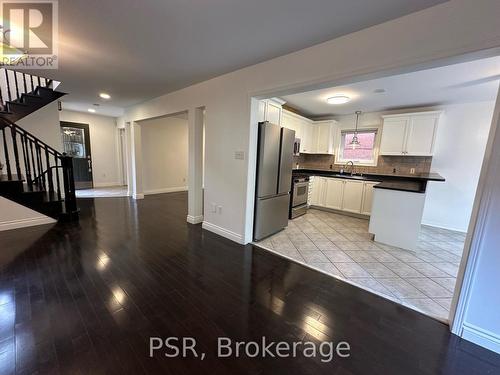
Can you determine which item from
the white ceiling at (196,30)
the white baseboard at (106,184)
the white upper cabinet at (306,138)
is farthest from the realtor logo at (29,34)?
the white baseboard at (106,184)

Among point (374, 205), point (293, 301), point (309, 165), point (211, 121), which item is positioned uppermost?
point (211, 121)

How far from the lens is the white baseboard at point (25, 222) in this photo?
11.1 feet

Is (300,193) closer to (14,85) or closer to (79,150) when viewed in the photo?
(14,85)

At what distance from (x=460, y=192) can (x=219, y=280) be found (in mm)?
5205

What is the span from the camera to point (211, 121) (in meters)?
3.48

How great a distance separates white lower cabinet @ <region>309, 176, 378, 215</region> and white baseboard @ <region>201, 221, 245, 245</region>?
304cm

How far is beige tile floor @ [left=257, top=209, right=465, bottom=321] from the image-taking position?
7.05 feet

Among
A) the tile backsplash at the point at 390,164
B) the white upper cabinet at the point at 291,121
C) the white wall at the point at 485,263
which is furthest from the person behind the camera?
the tile backsplash at the point at 390,164

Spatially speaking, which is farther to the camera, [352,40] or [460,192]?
[460,192]

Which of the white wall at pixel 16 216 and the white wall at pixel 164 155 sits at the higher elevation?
the white wall at pixel 164 155

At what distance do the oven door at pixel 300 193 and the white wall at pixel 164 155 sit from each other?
4566mm

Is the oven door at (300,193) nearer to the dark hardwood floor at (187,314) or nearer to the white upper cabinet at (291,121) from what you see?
the white upper cabinet at (291,121)

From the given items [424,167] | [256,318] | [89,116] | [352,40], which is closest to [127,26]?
[352,40]

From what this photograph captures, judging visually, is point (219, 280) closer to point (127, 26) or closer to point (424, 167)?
point (127, 26)
